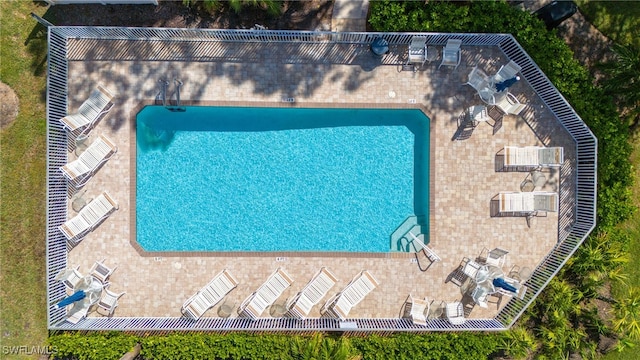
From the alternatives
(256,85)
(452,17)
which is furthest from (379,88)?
(256,85)

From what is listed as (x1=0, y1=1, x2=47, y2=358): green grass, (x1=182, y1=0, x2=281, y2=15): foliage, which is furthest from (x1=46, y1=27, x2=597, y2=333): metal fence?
(x1=0, y1=1, x2=47, y2=358): green grass

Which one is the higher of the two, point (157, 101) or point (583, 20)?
point (583, 20)

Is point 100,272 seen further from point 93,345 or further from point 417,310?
point 417,310

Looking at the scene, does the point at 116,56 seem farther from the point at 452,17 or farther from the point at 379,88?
the point at 452,17

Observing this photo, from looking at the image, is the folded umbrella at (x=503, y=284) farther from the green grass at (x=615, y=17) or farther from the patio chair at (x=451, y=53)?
the green grass at (x=615, y=17)

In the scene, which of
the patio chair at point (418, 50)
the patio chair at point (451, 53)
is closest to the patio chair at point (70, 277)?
the patio chair at point (418, 50)

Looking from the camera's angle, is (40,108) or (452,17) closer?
(452,17)
